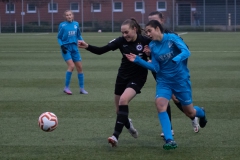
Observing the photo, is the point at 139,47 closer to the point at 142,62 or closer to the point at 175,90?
the point at 142,62

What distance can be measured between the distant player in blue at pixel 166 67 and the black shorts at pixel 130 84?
42 centimetres

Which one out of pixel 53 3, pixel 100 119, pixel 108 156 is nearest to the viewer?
pixel 108 156

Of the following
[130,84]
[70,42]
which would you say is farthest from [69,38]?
[130,84]

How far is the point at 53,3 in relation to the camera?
52656mm

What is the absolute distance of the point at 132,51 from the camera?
821 centimetres

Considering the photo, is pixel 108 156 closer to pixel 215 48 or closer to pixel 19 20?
pixel 215 48

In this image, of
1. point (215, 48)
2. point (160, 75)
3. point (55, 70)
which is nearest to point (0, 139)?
point (160, 75)

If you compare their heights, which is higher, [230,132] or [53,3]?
[53,3]

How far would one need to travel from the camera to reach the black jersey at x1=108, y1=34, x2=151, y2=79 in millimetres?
8203

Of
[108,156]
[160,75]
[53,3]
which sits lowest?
[108,156]

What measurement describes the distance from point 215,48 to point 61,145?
20.4m

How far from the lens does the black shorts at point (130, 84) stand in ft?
26.7

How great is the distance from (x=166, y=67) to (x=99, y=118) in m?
2.83

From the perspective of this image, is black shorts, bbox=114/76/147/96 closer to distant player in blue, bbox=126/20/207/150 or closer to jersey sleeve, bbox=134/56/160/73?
distant player in blue, bbox=126/20/207/150
